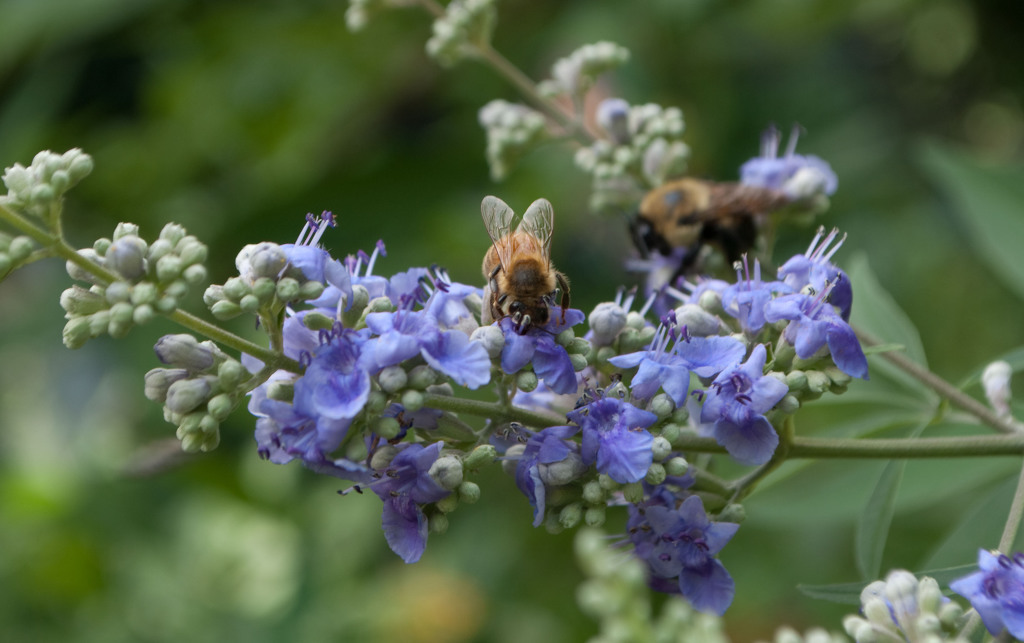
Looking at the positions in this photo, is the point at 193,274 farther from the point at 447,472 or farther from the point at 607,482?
the point at 607,482

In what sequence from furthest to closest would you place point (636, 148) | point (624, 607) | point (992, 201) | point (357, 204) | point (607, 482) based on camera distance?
point (357, 204) < point (992, 201) < point (636, 148) < point (607, 482) < point (624, 607)

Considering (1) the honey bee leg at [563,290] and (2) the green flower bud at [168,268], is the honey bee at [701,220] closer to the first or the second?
(1) the honey bee leg at [563,290]

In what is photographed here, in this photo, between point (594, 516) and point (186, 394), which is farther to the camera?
point (594, 516)

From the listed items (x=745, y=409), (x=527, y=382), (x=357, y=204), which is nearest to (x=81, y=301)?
(x=527, y=382)

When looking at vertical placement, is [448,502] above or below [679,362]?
below

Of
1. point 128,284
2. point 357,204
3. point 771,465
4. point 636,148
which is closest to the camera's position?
point 128,284

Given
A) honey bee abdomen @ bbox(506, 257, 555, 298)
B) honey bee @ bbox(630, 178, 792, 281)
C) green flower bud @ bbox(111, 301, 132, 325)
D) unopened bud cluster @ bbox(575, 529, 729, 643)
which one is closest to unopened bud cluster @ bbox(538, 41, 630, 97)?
honey bee @ bbox(630, 178, 792, 281)
